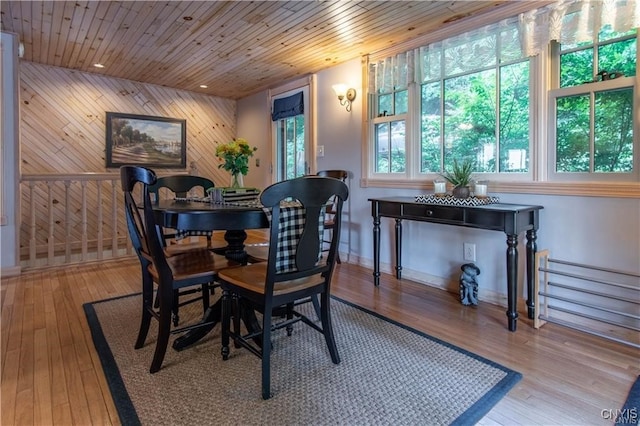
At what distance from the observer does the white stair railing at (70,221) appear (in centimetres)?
382

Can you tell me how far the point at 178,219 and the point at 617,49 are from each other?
2.73 meters

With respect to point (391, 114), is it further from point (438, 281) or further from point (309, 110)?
point (438, 281)

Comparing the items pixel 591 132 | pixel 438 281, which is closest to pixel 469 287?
pixel 438 281

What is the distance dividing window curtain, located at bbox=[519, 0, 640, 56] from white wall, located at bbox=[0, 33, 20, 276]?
4342 mm

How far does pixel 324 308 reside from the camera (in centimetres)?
183

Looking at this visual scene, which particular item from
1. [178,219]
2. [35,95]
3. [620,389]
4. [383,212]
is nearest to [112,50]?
[35,95]

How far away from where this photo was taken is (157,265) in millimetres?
1714

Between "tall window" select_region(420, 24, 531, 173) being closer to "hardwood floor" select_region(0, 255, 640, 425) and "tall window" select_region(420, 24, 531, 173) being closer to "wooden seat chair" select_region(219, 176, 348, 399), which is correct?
"hardwood floor" select_region(0, 255, 640, 425)

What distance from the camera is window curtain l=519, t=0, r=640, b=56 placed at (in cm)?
203

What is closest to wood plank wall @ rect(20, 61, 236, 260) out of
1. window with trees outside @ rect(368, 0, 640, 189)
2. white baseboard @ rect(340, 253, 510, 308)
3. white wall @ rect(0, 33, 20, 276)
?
white wall @ rect(0, 33, 20, 276)

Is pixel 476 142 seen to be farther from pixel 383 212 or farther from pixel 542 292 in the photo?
pixel 542 292

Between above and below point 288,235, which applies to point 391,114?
above

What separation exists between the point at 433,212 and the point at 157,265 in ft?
6.24

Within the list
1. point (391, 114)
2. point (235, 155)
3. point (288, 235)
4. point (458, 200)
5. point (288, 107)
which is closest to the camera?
point (288, 235)
